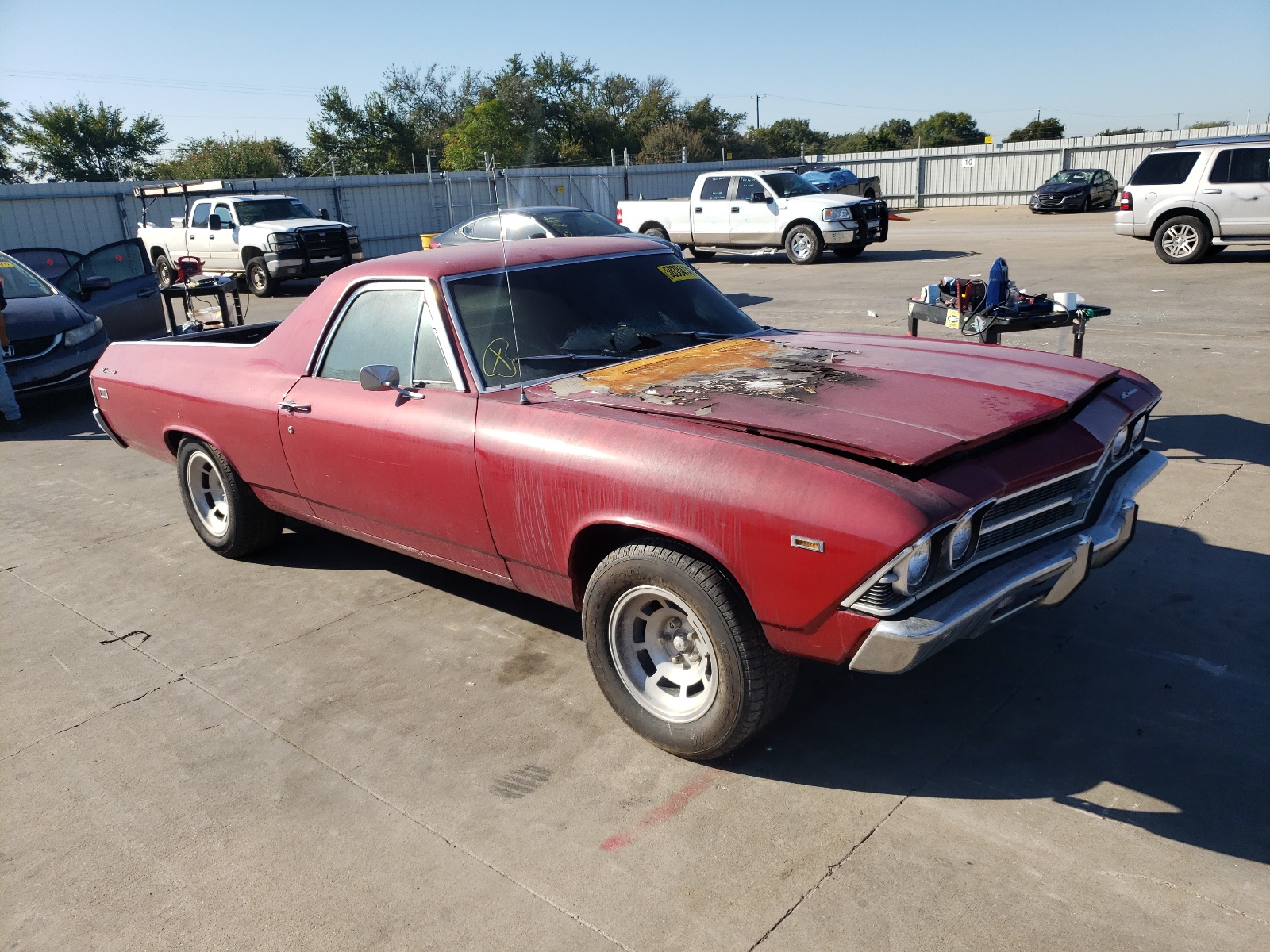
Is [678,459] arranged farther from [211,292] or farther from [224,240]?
[224,240]

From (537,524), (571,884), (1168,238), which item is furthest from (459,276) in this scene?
(1168,238)

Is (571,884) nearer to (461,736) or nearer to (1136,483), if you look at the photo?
(461,736)

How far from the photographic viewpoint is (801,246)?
19.4m

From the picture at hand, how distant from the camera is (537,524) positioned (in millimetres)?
3559

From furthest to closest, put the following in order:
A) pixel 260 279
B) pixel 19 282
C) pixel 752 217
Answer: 1. pixel 752 217
2. pixel 260 279
3. pixel 19 282

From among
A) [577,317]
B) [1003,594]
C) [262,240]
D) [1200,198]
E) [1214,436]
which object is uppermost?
[577,317]

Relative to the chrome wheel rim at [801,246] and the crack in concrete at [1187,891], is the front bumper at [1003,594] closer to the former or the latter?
the crack in concrete at [1187,891]

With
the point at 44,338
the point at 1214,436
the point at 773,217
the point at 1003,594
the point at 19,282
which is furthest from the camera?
the point at 773,217

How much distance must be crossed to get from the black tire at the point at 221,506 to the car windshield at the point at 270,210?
1537cm

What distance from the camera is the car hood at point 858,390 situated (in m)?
3.06

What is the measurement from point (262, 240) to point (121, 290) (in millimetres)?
7538

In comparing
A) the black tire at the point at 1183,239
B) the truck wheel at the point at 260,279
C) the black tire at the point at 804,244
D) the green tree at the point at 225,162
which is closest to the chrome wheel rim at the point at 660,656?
the black tire at the point at 1183,239

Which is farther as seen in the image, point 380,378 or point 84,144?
point 84,144

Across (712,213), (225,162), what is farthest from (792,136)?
(712,213)
